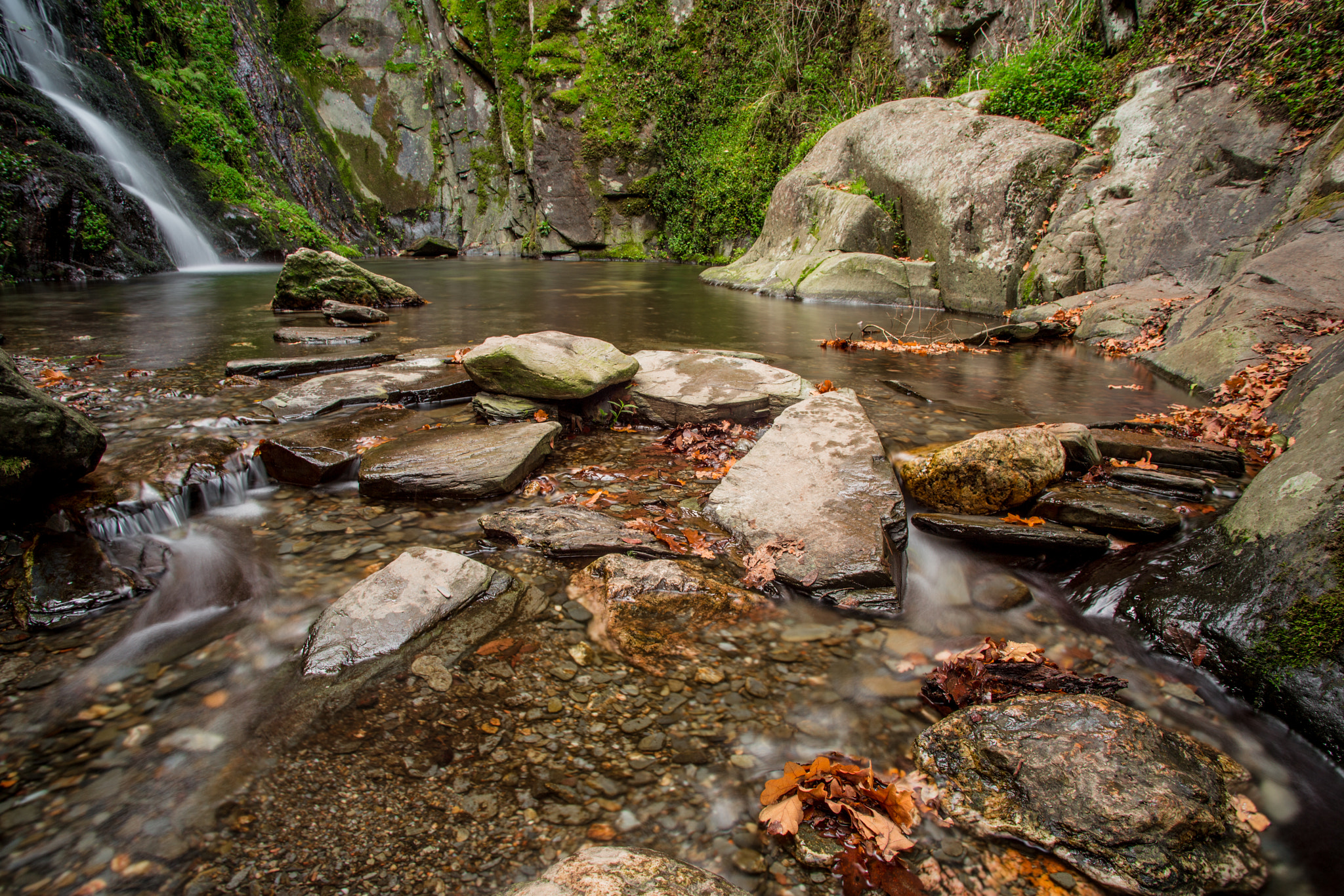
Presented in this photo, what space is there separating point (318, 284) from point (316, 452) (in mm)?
6636

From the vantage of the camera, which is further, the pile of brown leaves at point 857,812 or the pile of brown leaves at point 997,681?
the pile of brown leaves at point 997,681

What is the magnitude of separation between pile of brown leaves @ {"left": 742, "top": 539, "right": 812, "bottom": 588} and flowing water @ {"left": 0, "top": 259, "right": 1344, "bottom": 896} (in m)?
0.10

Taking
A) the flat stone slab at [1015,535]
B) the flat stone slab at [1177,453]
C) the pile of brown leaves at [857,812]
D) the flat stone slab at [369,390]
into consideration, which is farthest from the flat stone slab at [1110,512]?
the flat stone slab at [369,390]

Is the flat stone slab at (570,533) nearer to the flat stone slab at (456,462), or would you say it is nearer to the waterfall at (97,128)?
the flat stone slab at (456,462)

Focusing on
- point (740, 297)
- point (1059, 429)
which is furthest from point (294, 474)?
point (740, 297)

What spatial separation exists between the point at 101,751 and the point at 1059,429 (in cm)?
443

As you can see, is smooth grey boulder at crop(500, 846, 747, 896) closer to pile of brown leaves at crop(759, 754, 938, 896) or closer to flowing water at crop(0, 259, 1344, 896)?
flowing water at crop(0, 259, 1344, 896)

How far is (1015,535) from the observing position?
9.52 feet

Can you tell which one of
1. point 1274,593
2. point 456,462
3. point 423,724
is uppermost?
point 1274,593

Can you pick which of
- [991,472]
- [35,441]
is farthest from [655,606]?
[35,441]

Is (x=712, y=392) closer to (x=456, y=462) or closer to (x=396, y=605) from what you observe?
(x=456, y=462)

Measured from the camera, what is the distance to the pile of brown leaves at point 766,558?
2666 mm

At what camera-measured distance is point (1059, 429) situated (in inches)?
143

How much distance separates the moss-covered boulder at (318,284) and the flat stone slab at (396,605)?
8023 mm
